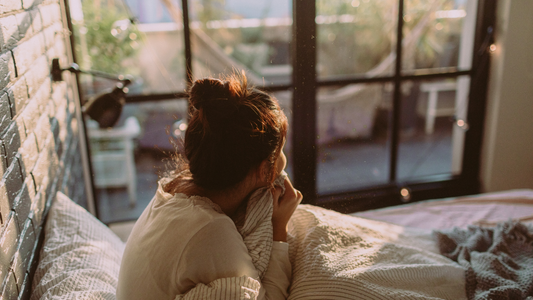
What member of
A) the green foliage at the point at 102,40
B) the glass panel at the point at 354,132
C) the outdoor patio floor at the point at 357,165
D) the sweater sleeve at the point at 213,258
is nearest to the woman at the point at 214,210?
the sweater sleeve at the point at 213,258

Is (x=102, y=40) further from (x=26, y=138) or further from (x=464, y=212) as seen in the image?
(x=464, y=212)

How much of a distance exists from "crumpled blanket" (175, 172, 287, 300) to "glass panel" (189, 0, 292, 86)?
2.21 metres

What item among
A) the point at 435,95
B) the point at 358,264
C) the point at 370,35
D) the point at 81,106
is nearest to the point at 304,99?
the point at 81,106

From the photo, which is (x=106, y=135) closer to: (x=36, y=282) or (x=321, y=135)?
(x=321, y=135)

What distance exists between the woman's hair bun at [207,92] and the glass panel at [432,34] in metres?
2.25

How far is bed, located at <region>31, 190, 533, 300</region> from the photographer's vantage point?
3.24ft

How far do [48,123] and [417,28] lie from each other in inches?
97.0

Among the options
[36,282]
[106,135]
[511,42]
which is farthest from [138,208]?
[511,42]

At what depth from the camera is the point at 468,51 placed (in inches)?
96.2

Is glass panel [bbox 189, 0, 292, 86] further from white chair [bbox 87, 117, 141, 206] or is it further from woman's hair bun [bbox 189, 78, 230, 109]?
woman's hair bun [bbox 189, 78, 230, 109]

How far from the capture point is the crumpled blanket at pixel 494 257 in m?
1.10

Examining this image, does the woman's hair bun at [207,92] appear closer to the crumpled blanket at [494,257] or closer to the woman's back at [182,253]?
the woman's back at [182,253]

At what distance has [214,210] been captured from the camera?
0.90m

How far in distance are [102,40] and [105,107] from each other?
1.00 metres
